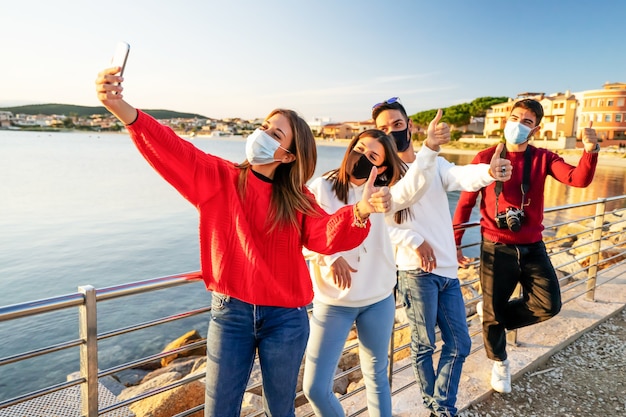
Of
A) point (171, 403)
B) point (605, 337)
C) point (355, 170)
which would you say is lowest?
point (171, 403)

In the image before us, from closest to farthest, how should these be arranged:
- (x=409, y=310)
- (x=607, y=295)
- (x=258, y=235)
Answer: (x=258, y=235) < (x=409, y=310) < (x=607, y=295)

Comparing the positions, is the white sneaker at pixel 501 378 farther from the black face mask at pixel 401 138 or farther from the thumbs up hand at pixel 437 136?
the thumbs up hand at pixel 437 136

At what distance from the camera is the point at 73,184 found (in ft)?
108

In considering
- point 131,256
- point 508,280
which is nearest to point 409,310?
point 508,280

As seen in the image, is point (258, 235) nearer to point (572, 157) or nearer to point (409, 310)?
point (409, 310)

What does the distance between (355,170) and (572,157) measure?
52.2 meters

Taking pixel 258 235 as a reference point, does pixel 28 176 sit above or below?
below

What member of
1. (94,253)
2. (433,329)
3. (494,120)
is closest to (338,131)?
(494,120)

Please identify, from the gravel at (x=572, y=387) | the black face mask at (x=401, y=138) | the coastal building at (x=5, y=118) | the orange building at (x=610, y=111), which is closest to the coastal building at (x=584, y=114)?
the orange building at (x=610, y=111)

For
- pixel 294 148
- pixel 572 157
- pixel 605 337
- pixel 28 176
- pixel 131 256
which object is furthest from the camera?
pixel 572 157

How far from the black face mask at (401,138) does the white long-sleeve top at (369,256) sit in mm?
489

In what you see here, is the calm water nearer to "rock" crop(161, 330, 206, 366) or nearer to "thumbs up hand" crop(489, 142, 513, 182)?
"rock" crop(161, 330, 206, 366)

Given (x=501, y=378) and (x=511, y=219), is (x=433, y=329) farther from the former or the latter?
(x=501, y=378)

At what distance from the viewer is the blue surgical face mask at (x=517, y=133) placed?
2.96m
